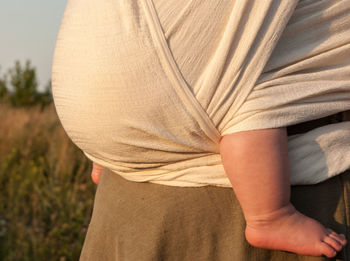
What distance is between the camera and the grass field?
3570 millimetres

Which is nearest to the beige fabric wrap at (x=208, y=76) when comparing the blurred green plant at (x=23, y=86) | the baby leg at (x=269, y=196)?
the baby leg at (x=269, y=196)

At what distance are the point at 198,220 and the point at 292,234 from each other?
10.0 inches

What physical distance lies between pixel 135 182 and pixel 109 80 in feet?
1.18

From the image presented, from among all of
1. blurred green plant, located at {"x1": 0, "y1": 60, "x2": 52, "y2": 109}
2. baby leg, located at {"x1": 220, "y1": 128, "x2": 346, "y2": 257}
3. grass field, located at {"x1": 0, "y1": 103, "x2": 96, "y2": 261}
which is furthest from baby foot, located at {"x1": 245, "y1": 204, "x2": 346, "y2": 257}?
blurred green plant, located at {"x1": 0, "y1": 60, "x2": 52, "y2": 109}

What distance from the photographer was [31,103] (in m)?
13.4

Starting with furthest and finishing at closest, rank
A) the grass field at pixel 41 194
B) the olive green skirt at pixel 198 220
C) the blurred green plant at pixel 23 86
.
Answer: the blurred green plant at pixel 23 86
the grass field at pixel 41 194
the olive green skirt at pixel 198 220

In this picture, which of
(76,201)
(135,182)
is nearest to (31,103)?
(76,201)

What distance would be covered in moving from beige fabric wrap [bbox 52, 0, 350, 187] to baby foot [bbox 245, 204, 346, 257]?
0.10 metres

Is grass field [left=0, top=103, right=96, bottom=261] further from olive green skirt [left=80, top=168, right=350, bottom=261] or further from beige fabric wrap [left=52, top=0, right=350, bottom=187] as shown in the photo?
beige fabric wrap [left=52, top=0, right=350, bottom=187]

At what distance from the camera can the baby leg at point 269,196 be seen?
3.57 ft

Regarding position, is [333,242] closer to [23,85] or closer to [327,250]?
[327,250]

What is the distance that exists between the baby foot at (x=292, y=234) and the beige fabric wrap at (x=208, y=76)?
0.10 metres

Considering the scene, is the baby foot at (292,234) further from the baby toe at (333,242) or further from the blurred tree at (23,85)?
the blurred tree at (23,85)

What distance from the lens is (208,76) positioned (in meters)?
1.09
